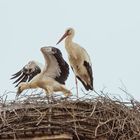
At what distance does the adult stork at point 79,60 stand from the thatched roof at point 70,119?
213cm

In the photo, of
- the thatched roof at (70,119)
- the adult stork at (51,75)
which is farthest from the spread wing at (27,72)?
the thatched roof at (70,119)

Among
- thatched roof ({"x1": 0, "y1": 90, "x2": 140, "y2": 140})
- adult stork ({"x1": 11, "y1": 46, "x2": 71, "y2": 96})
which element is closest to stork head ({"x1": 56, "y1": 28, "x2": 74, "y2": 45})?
adult stork ({"x1": 11, "y1": 46, "x2": 71, "y2": 96})

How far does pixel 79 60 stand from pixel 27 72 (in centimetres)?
73

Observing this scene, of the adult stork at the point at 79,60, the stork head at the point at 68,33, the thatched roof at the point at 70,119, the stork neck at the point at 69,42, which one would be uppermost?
the stork head at the point at 68,33

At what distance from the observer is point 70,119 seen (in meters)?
7.12

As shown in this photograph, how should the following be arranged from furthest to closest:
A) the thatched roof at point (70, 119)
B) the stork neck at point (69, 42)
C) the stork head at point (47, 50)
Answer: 1. the stork neck at point (69, 42)
2. the stork head at point (47, 50)
3. the thatched roof at point (70, 119)

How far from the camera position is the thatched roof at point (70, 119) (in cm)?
701

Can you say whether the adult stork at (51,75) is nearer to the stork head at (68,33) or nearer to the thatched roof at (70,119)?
the stork head at (68,33)

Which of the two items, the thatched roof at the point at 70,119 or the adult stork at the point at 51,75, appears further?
the adult stork at the point at 51,75

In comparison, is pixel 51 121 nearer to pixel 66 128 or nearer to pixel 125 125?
pixel 66 128

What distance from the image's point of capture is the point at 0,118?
712cm

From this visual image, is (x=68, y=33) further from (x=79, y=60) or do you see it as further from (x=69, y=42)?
(x=79, y=60)

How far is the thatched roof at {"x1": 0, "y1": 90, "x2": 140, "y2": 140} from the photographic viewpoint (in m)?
7.01

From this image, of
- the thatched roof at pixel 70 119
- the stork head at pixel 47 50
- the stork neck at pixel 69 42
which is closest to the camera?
the thatched roof at pixel 70 119
